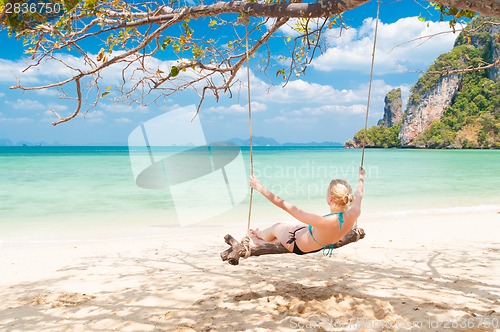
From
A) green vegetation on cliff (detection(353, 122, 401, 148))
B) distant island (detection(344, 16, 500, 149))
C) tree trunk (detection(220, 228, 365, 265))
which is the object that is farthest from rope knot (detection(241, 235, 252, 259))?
green vegetation on cliff (detection(353, 122, 401, 148))

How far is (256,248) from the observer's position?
283 centimetres

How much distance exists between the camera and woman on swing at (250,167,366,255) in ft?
8.87

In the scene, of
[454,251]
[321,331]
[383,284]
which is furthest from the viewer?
[454,251]

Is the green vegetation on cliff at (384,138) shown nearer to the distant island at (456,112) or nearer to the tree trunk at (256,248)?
the distant island at (456,112)

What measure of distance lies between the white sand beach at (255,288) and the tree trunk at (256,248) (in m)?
0.41

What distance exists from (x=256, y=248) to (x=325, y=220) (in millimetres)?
495

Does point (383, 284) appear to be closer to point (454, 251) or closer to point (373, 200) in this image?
point (454, 251)

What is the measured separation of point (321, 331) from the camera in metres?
2.50

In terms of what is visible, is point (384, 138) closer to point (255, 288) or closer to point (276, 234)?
point (255, 288)

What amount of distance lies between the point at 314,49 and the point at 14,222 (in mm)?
7806

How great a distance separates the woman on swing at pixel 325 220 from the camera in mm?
2705

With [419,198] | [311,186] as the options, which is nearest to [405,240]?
[419,198]

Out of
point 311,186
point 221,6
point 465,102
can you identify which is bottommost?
point 311,186

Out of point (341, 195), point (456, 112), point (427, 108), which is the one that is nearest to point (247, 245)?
point (341, 195)
